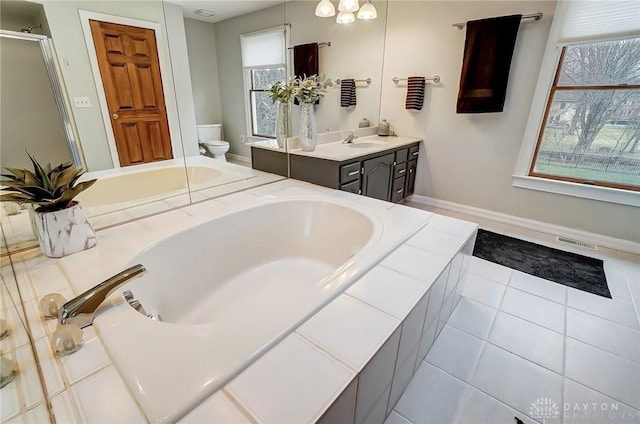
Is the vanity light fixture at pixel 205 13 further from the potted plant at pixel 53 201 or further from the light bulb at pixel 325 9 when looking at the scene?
the light bulb at pixel 325 9

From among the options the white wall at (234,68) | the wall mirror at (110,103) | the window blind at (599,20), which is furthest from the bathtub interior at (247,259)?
the window blind at (599,20)

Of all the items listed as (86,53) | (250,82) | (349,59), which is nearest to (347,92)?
(349,59)

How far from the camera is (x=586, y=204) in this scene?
251cm

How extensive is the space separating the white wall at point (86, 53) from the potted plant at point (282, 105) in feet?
2.88

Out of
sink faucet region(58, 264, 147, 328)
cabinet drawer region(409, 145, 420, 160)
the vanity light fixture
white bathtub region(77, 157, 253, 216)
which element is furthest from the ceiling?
cabinet drawer region(409, 145, 420, 160)

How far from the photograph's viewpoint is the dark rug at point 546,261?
2045mm

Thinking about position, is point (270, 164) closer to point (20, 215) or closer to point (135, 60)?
point (135, 60)

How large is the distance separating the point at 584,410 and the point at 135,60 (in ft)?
8.54

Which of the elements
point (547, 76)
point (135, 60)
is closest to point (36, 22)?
point (135, 60)

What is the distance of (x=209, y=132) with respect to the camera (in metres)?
1.90

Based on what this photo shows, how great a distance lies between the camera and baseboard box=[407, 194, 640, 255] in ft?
7.98

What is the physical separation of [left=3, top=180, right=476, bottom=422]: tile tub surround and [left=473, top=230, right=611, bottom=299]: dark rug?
1051 millimetres

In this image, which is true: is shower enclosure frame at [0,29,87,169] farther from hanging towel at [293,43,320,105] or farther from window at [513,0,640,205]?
window at [513,0,640,205]

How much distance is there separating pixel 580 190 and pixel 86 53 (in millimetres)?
3543
